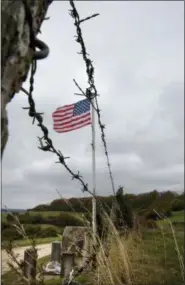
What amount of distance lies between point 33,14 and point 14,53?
0.15m

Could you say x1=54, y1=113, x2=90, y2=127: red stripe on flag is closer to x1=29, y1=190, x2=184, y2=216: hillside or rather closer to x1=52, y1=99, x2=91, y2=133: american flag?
x1=52, y1=99, x2=91, y2=133: american flag

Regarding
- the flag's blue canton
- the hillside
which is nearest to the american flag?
the flag's blue canton

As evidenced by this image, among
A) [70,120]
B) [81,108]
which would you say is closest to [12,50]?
[70,120]

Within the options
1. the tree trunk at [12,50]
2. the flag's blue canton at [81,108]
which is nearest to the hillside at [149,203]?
Answer: the tree trunk at [12,50]

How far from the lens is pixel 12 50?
1.23 m

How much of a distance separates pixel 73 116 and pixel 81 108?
1.08 feet

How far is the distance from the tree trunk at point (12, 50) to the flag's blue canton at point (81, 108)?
9394mm

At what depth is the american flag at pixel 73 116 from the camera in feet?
34.4

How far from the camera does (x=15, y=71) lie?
1246 millimetres

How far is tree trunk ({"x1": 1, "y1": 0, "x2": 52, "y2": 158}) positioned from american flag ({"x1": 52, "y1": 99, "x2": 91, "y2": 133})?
29.7ft

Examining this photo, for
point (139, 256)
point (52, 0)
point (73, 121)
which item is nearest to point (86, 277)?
point (139, 256)

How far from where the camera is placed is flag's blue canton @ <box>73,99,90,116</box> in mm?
10695

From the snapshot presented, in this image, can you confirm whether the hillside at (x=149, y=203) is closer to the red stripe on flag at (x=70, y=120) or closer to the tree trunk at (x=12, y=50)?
the tree trunk at (x=12, y=50)

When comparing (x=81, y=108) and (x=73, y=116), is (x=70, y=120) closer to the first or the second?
(x=73, y=116)
